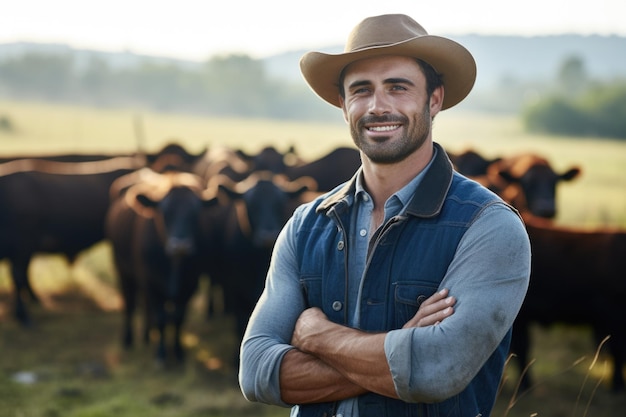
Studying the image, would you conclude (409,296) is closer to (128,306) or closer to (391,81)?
(391,81)

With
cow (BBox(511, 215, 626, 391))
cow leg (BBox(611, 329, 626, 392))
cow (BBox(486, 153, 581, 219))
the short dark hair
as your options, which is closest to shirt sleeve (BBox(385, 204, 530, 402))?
the short dark hair

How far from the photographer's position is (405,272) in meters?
2.50

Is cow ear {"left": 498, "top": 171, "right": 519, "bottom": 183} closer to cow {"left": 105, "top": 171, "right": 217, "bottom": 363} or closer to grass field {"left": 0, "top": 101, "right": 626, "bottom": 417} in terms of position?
grass field {"left": 0, "top": 101, "right": 626, "bottom": 417}

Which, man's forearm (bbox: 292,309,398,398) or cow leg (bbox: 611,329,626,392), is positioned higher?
man's forearm (bbox: 292,309,398,398)

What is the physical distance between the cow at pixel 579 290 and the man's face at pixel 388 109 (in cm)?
529

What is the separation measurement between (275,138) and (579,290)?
43725mm

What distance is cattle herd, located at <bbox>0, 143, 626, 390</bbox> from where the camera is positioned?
25.2 feet

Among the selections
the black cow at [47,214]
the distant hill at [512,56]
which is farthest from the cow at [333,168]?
the distant hill at [512,56]

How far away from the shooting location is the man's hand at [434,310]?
2371mm

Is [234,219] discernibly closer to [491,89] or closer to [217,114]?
[217,114]

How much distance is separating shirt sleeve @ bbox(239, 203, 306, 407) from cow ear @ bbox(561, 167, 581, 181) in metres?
8.69

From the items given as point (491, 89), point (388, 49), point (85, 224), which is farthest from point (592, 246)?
point (491, 89)

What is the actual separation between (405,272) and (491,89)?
9303 cm

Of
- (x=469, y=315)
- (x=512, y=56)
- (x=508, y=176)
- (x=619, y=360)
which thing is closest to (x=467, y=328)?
(x=469, y=315)
